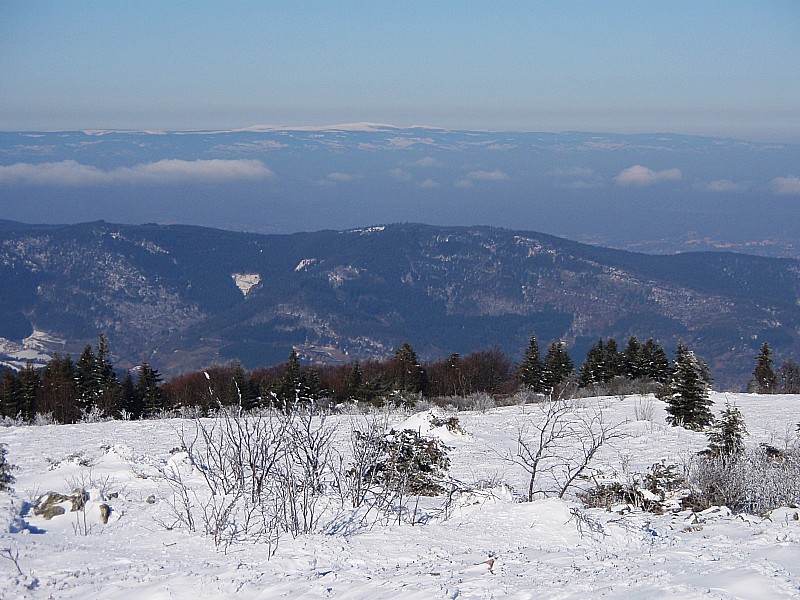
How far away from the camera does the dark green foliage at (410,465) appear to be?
9.90 metres

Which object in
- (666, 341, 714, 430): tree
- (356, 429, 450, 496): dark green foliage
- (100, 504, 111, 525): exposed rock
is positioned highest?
(100, 504, 111, 525): exposed rock

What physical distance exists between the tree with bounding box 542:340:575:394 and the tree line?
5 cm

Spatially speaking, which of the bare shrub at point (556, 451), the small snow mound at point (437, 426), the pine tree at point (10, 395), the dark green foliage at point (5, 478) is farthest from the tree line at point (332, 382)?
the dark green foliage at point (5, 478)

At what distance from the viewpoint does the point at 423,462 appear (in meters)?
10.7

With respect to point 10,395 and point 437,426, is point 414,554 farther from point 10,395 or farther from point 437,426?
point 10,395

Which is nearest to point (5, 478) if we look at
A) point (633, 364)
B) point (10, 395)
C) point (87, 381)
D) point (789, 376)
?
point (10, 395)

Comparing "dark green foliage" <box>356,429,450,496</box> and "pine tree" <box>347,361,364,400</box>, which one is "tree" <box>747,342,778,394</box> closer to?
"pine tree" <box>347,361,364,400</box>

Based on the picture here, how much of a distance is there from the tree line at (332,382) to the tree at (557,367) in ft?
0.18

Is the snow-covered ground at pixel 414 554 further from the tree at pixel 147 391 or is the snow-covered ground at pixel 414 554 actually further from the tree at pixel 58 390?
the tree at pixel 147 391

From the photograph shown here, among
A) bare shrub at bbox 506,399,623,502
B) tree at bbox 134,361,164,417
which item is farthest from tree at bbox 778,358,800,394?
tree at bbox 134,361,164,417

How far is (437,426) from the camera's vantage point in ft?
51.0

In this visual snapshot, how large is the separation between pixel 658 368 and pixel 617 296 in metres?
161

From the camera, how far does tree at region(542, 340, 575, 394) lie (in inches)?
1467

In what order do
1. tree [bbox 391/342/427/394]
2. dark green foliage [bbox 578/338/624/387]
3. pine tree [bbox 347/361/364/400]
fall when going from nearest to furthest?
1. pine tree [bbox 347/361/364/400]
2. dark green foliage [bbox 578/338/624/387]
3. tree [bbox 391/342/427/394]
